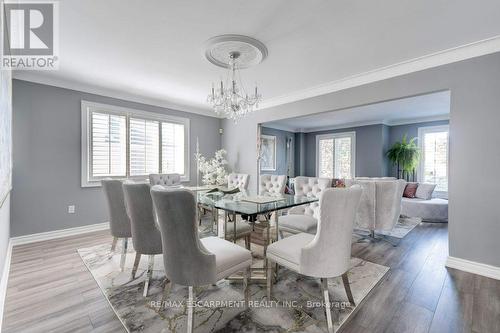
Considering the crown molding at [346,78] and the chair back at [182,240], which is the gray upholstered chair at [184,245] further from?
the crown molding at [346,78]

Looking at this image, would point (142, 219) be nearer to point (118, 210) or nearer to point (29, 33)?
point (118, 210)

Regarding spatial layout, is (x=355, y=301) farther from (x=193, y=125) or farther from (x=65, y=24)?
(x=193, y=125)

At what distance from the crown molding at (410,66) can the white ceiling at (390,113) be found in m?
0.50

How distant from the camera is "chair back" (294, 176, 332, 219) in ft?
9.72

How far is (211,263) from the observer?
1531 mm

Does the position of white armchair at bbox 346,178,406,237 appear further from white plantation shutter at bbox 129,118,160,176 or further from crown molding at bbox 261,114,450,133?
white plantation shutter at bbox 129,118,160,176

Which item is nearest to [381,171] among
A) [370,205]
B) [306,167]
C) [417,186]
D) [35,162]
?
[417,186]

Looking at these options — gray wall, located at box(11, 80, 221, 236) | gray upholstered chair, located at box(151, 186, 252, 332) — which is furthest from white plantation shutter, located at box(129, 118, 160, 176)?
gray upholstered chair, located at box(151, 186, 252, 332)

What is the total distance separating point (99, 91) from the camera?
13.3 feet

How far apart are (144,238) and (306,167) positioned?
7.51m

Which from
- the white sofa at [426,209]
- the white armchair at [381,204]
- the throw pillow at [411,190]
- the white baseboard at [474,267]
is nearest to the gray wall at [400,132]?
the throw pillow at [411,190]

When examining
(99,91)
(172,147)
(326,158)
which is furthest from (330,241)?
(326,158)

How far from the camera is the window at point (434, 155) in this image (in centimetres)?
593

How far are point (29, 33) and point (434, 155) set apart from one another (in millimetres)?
8378
